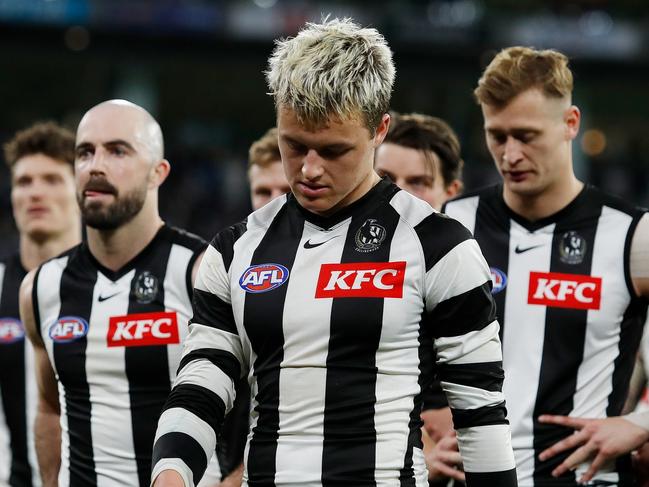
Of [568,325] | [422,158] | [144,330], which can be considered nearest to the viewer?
[568,325]

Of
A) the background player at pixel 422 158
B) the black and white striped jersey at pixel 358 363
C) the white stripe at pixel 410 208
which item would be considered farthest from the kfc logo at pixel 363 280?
the background player at pixel 422 158

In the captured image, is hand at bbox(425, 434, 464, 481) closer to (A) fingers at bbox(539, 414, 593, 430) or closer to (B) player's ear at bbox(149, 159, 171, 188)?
(A) fingers at bbox(539, 414, 593, 430)

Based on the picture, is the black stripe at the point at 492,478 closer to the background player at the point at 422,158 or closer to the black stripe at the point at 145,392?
the black stripe at the point at 145,392

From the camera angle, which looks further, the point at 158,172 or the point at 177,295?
the point at 158,172

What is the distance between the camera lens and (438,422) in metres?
3.33

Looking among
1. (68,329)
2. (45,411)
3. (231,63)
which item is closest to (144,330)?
(68,329)

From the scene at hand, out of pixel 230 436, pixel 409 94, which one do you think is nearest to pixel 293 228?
pixel 230 436

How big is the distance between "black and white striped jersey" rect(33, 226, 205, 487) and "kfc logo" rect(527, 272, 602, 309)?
108 centimetres

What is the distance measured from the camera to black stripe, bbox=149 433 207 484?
2021mm

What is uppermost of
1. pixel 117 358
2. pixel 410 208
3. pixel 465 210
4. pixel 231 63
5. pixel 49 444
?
pixel 231 63

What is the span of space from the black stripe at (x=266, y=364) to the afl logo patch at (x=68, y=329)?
116cm

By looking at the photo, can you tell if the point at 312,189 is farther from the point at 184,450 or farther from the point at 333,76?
the point at 184,450

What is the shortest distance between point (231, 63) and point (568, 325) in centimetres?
1699

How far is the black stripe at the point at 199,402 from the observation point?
2.12m
